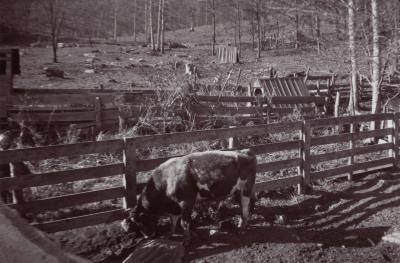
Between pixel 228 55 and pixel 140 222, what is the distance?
34687 mm

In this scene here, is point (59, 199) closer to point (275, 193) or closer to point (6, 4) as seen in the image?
point (6, 4)

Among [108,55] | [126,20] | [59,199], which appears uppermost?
[126,20]

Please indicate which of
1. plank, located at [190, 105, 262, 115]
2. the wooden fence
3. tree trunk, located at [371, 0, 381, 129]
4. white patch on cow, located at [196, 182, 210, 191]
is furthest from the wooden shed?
white patch on cow, located at [196, 182, 210, 191]

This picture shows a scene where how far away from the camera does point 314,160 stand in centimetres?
803

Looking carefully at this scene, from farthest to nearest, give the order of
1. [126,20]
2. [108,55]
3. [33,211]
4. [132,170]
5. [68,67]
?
[126,20] < [108,55] < [68,67] < [132,170] < [33,211]

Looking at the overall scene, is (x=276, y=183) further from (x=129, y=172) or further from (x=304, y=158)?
(x=129, y=172)

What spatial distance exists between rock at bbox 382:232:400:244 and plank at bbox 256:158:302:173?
211 cm

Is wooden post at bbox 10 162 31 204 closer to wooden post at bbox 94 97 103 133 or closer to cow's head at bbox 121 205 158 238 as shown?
cow's head at bbox 121 205 158 238

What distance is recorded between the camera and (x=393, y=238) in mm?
5941

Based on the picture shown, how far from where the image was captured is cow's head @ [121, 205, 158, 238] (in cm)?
574

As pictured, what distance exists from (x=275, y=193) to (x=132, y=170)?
117 inches

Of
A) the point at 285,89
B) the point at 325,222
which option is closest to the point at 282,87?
the point at 285,89

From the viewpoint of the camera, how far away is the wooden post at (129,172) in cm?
593

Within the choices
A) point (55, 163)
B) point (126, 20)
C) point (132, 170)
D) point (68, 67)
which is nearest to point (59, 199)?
point (132, 170)
